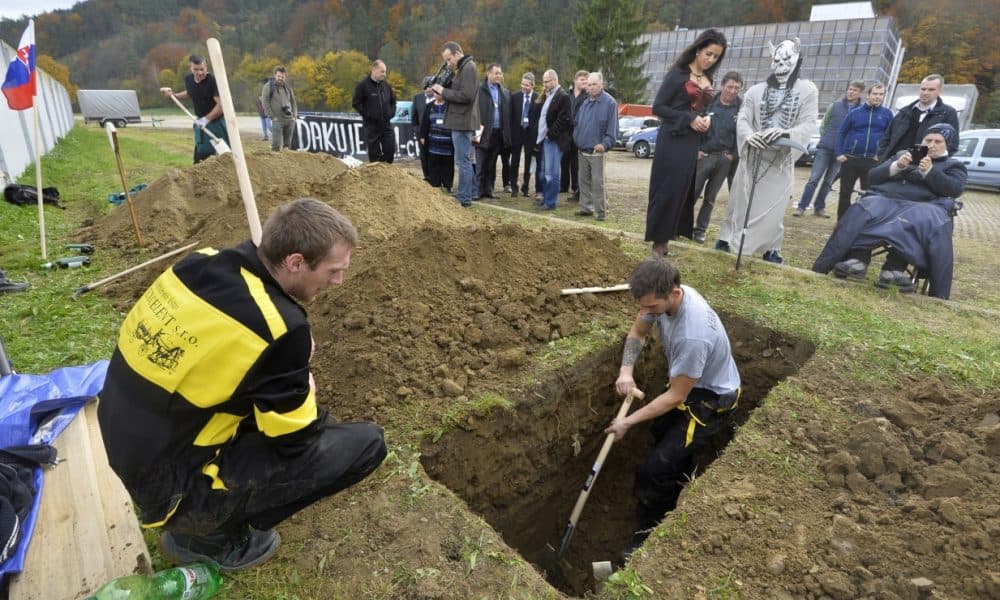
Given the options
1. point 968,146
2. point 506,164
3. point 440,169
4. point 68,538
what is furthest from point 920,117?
point 968,146

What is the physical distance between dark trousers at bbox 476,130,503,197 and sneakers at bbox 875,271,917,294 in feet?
19.0

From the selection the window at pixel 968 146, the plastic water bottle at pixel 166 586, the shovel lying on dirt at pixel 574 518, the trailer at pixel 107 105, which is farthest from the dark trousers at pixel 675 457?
the trailer at pixel 107 105

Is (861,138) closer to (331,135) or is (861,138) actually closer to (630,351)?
(630,351)

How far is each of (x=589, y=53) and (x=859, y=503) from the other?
140 ft

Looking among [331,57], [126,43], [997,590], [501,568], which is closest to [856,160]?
[997,590]

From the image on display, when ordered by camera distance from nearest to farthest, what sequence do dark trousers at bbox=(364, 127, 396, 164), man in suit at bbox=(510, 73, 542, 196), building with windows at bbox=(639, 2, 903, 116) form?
dark trousers at bbox=(364, 127, 396, 164)
man in suit at bbox=(510, 73, 542, 196)
building with windows at bbox=(639, 2, 903, 116)

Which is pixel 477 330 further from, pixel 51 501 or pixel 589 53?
pixel 589 53

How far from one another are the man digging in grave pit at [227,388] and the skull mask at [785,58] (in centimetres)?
492

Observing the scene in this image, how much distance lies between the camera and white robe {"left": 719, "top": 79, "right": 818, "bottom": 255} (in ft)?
16.6

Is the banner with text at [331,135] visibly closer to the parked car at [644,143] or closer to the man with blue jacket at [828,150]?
the man with blue jacket at [828,150]

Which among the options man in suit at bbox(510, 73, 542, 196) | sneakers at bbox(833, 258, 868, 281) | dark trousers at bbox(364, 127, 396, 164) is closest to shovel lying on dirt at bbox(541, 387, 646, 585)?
sneakers at bbox(833, 258, 868, 281)

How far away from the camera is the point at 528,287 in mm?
4164

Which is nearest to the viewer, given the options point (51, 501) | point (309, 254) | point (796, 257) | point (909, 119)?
point (309, 254)

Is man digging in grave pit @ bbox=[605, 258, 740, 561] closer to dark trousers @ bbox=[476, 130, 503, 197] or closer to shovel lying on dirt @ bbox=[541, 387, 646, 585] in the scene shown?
shovel lying on dirt @ bbox=[541, 387, 646, 585]
